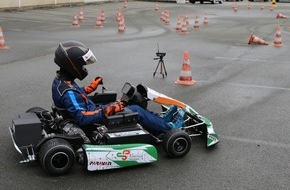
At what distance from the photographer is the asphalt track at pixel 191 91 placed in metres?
4.70

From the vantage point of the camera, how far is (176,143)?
16.9 ft

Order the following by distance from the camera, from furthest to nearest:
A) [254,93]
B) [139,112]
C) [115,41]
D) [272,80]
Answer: [115,41] → [272,80] → [254,93] → [139,112]

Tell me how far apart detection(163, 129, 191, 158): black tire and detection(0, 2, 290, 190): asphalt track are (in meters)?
0.10

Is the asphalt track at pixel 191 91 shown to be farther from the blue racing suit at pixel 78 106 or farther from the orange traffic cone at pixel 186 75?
the blue racing suit at pixel 78 106

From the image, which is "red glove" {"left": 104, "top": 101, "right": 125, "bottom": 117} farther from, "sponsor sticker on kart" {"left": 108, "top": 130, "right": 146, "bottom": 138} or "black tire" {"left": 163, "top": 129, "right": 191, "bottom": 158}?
"black tire" {"left": 163, "top": 129, "right": 191, "bottom": 158}

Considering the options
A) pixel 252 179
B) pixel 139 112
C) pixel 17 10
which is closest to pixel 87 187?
pixel 139 112

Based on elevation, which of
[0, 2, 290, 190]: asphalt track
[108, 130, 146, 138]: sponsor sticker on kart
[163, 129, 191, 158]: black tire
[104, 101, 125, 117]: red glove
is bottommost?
[0, 2, 290, 190]: asphalt track

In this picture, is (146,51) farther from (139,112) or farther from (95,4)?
(95,4)

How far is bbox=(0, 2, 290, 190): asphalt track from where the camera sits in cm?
470

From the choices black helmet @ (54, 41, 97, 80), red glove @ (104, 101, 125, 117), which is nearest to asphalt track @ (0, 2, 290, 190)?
red glove @ (104, 101, 125, 117)

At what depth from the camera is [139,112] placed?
204 inches

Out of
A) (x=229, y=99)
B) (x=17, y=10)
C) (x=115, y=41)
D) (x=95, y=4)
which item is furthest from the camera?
(x=95, y=4)

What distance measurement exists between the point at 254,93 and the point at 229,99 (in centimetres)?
82

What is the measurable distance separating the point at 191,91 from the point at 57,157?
180 inches
